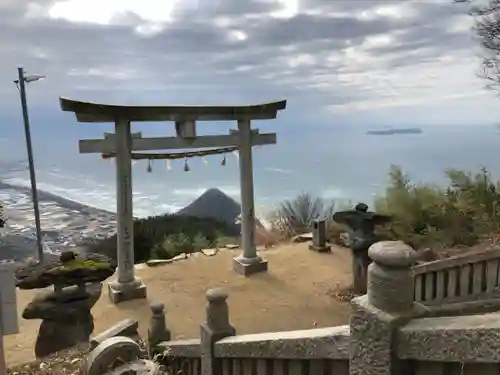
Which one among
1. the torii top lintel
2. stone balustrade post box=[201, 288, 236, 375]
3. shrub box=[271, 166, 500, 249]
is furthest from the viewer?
shrub box=[271, 166, 500, 249]

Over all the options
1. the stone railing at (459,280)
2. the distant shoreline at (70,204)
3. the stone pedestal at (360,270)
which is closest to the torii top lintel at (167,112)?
the stone pedestal at (360,270)

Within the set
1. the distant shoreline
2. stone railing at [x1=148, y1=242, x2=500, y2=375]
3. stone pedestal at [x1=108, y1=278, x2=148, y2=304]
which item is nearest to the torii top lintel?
stone pedestal at [x1=108, y1=278, x2=148, y2=304]

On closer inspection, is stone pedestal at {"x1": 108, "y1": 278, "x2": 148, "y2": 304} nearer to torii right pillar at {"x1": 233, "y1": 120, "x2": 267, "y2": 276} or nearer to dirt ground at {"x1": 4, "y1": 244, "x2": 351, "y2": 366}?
dirt ground at {"x1": 4, "y1": 244, "x2": 351, "y2": 366}

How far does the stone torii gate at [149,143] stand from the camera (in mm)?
5285

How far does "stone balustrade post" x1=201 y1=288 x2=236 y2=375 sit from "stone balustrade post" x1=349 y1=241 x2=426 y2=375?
3.38 ft

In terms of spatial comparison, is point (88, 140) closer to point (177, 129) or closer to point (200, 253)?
point (177, 129)

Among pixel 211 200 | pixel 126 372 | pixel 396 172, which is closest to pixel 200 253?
pixel 396 172

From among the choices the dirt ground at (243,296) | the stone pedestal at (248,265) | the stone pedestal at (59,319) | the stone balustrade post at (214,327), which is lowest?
the dirt ground at (243,296)

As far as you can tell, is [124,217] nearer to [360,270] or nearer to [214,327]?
[360,270]

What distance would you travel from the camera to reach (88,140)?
517 centimetres

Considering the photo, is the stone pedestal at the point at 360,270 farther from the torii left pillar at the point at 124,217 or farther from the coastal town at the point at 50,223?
the coastal town at the point at 50,223

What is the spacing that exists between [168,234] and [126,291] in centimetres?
455

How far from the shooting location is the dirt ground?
15.9 feet

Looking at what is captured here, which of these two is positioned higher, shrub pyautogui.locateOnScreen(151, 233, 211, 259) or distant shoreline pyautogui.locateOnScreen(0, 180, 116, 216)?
distant shoreline pyautogui.locateOnScreen(0, 180, 116, 216)
